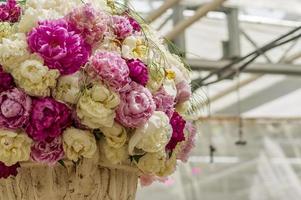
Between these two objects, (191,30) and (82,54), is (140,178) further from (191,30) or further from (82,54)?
(191,30)

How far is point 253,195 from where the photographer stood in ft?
21.6

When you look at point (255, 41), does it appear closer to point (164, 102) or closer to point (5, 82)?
point (164, 102)

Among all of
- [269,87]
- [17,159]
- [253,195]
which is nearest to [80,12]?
[17,159]

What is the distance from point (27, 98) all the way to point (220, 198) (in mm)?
5708

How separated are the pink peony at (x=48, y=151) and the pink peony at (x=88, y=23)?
18cm

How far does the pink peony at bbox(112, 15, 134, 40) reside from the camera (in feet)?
3.92

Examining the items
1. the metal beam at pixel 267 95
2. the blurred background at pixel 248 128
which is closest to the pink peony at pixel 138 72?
the blurred background at pixel 248 128

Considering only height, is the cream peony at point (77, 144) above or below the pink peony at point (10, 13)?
below

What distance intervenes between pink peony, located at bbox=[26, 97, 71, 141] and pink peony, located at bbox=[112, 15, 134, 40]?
18cm

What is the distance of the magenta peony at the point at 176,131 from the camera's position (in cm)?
122

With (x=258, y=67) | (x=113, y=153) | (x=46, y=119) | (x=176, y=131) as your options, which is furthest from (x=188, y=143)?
(x=258, y=67)

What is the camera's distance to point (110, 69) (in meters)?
1.11

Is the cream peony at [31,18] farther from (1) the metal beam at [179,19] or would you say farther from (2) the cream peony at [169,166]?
(1) the metal beam at [179,19]

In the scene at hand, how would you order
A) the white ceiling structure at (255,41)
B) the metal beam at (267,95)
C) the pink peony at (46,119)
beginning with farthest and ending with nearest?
the metal beam at (267,95), the white ceiling structure at (255,41), the pink peony at (46,119)
